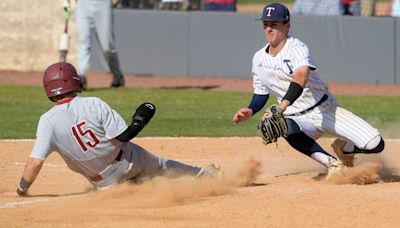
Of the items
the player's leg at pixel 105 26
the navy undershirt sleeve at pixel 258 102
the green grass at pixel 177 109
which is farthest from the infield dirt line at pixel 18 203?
the player's leg at pixel 105 26

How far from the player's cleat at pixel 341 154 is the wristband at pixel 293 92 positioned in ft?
3.53

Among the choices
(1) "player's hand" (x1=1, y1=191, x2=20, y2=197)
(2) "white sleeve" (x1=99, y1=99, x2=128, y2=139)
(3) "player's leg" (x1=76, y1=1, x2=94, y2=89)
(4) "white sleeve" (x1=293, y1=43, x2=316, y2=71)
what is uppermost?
(4) "white sleeve" (x1=293, y1=43, x2=316, y2=71)

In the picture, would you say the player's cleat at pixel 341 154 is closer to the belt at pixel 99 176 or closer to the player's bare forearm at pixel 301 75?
the player's bare forearm at pixel 301 75

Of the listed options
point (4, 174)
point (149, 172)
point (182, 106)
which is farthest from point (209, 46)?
point (149, 172)

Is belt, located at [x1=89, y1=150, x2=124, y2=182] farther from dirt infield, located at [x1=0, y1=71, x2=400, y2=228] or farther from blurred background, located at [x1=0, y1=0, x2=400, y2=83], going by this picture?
blurred background, located at [x1=0, y1=0, x2=400, y2=83]

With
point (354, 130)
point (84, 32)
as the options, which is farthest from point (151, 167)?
point (84, 32)

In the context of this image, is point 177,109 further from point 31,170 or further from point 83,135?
point 31,170

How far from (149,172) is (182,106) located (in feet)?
21.9

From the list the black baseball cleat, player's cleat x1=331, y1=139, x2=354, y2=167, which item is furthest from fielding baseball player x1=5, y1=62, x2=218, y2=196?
the black baseball cleat

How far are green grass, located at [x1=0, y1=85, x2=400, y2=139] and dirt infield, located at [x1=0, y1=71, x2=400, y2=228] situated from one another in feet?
6.64

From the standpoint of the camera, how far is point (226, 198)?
7.39m

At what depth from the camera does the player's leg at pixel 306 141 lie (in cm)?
820

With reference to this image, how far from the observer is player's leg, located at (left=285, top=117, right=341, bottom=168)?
8.20 metres

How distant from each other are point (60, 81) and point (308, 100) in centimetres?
231
